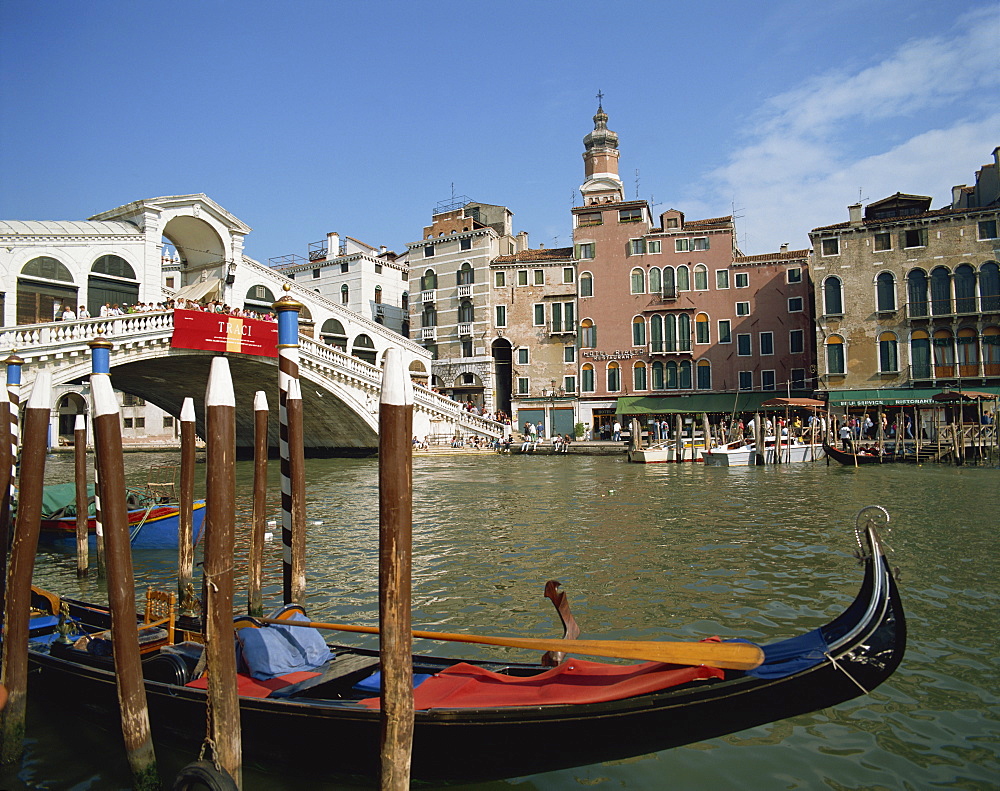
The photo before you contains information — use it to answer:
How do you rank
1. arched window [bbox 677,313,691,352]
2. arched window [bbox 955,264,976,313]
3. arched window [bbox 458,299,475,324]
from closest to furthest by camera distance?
arched window [bbox 955,264,976,313], arched window [bbox 677,313,691,352], arched window [bbox 458,299,475,324]

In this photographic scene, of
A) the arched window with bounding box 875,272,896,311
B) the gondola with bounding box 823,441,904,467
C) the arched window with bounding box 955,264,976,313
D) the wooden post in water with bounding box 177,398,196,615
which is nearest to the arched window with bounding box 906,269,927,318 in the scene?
the arched window with bounding box 875,272,896,311

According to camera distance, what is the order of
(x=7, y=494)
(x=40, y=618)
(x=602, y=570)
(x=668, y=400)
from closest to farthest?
(x=7, y=494), (x=40, y=618), (x=602, y=570), (x=668, y=400)

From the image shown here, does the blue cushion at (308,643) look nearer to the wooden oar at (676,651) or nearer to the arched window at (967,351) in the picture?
the wooden oar at (676,651)

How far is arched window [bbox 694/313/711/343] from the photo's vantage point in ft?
104

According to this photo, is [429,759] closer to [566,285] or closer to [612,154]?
[566,285]

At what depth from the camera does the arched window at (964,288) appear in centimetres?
2666

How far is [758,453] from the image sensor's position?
74.1 ft

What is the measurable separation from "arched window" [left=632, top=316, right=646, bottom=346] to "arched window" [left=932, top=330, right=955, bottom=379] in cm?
1175

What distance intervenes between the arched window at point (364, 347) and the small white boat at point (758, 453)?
17334mm

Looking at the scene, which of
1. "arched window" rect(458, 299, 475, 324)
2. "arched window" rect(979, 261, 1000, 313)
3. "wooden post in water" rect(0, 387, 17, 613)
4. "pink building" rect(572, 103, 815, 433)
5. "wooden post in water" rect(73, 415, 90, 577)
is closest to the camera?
"wooden post in water" rect(0, 387, 17, 613)

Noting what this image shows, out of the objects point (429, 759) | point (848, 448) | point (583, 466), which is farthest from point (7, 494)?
point (848, 448)

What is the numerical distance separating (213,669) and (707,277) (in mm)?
31135

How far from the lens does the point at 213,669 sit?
3.52 meters

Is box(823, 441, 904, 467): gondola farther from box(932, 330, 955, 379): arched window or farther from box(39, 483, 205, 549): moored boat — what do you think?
box(39, 483, 205, 549): moored boat
